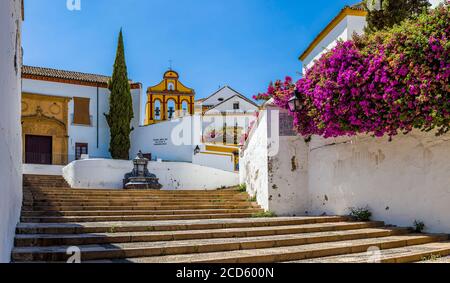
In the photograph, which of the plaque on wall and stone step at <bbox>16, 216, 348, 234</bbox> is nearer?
stone step at <bbox>16, 216, 348, 234</bbox>

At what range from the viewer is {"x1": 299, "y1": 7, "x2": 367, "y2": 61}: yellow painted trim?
16009 millimetres

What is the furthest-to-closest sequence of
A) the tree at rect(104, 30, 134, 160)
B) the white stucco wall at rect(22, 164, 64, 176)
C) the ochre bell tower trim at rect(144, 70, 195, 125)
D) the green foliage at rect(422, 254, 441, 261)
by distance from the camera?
the ochre bell tower trim at rect(144, 70, 195, 125), the tree at rect(104, 30, 134, 160), the white stucco wall at rect(22, 164, 64, 176), the green foliage at rect(422, 254, 441, 261)

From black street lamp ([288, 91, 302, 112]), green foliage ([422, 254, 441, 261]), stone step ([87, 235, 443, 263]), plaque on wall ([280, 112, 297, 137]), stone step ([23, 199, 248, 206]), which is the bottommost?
green foliage ([422, 254, 441, 261])

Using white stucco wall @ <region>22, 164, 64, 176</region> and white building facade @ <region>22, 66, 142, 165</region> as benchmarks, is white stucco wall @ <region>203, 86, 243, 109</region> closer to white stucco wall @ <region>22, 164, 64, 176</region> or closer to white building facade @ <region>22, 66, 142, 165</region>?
white building facade @ <region>22, 66, 142, 165</region>

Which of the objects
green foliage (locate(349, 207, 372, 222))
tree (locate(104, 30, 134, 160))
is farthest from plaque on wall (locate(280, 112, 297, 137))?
tree (locate(104, 30, 134, 160))

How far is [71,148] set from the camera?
995 inches

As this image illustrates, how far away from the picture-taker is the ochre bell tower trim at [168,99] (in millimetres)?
29672

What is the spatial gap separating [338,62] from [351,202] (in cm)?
286

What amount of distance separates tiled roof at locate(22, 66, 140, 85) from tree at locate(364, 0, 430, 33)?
754 inches

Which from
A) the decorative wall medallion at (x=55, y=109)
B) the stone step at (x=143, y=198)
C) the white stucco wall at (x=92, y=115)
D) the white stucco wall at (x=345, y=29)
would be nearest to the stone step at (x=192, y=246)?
the stone step at (x=143, y=198)

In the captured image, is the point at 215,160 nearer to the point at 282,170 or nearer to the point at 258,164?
the point at 258,164

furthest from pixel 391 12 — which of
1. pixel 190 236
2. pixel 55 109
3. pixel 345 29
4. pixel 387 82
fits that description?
pixel 55 109
